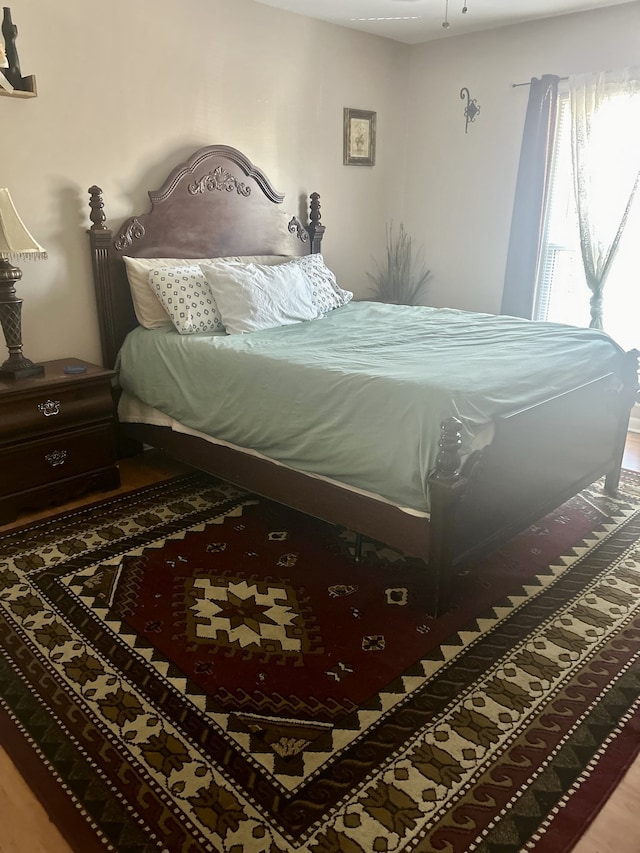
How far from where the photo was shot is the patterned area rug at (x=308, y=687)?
1.49 metres

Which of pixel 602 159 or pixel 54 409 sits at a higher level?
pixel 602 159

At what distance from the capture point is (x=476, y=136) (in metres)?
4.50

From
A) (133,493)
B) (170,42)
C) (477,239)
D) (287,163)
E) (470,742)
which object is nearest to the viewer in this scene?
(470,742)

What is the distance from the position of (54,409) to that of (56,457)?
23cm

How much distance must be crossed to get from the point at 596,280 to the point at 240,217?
7.32ft

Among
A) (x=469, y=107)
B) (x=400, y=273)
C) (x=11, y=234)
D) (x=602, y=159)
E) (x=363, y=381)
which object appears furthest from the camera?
(x=400, y=273)

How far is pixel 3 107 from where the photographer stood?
2879 mm

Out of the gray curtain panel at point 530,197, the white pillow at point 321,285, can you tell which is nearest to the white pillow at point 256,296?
the white pillow at point 321,285

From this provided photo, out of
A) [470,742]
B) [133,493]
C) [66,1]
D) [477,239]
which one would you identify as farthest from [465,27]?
[470,742]

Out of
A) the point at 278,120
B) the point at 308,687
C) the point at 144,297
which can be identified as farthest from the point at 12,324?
the point at 278,120

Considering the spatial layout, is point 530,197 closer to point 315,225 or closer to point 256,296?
point 315,225

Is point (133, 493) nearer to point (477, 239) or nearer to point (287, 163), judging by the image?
point (287, 163)

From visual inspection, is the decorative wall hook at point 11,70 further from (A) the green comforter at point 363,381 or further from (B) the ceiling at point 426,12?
(B) the ceiling at point 426,12

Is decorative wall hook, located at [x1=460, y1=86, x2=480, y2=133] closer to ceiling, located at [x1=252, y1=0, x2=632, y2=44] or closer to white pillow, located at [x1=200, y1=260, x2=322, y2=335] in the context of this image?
ceiling, located at [x1=252, y1=0, x2=632, y2=44]
